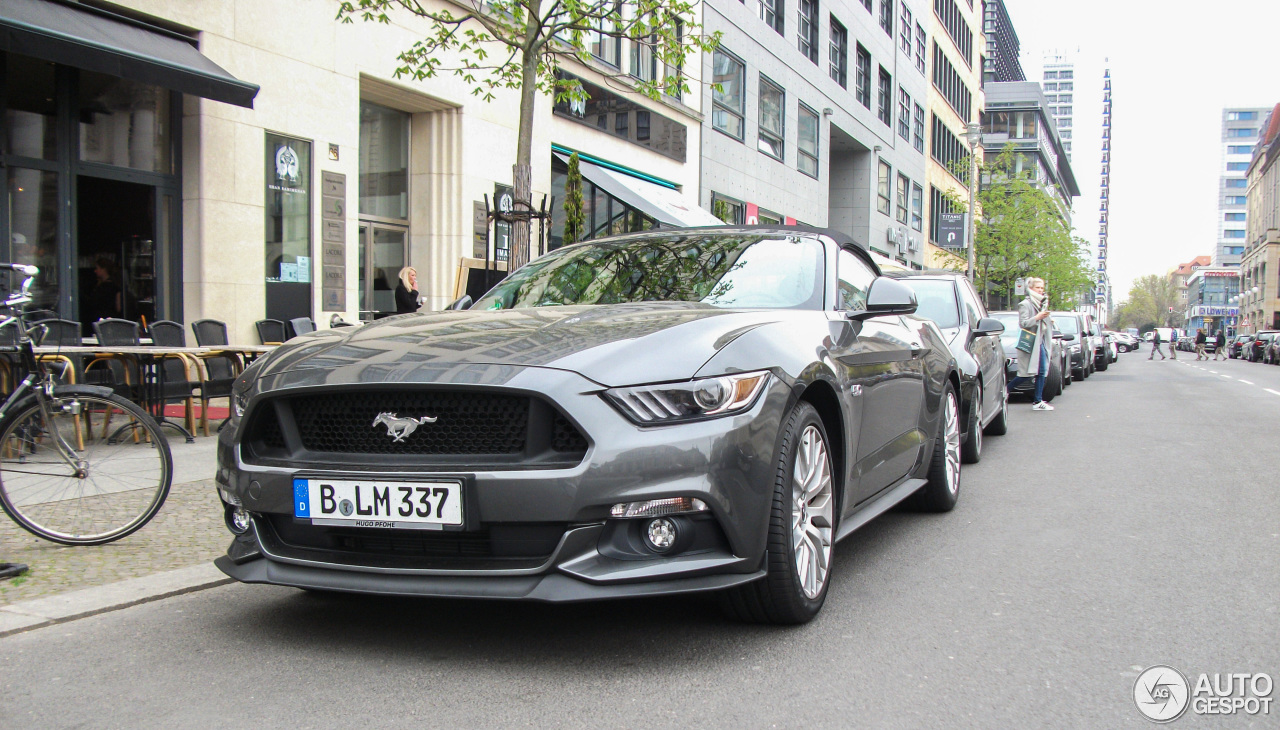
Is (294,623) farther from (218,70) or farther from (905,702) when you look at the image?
(218,70)

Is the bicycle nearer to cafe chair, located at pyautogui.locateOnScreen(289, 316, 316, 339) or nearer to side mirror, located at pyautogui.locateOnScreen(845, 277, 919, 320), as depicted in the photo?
side mirror, located at pyautogui.locateOnScreen(845, 277, 919, 320)

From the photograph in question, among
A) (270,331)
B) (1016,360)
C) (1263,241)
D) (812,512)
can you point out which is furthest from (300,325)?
(1263,241)

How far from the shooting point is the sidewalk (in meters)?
3.81

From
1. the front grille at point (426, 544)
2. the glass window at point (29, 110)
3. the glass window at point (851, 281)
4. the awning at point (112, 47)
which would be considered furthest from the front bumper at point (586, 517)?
the glass window at point (29, 110)

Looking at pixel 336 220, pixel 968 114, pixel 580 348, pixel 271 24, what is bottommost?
pixel 580 348

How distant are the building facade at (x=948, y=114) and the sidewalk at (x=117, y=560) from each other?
127 ft

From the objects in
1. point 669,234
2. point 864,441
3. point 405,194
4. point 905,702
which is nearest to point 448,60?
point 405,194

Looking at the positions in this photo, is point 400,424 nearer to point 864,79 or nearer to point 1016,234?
point 864,79

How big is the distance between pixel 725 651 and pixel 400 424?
1239 mm

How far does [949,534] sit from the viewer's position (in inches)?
202

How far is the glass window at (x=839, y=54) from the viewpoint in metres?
31.7

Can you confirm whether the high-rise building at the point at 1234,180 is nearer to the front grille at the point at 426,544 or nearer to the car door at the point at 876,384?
the car door at the point at 876,384

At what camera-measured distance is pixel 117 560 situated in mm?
4477

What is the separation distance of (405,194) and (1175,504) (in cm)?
1166
